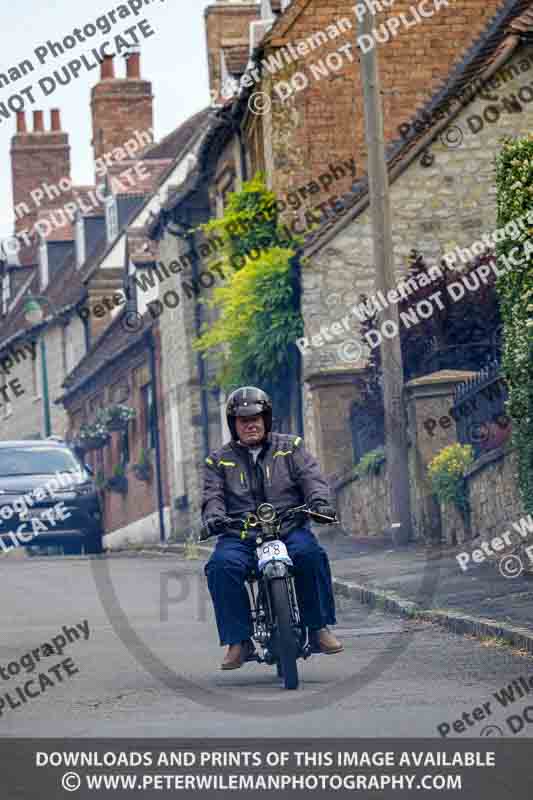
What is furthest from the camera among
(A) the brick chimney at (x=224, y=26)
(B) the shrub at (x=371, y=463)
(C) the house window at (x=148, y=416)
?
(C) the house window at (x=148, y=416)

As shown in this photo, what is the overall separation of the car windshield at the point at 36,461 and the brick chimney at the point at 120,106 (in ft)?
82.8

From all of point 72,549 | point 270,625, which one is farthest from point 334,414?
point 270,625

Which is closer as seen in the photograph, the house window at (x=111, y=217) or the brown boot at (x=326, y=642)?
the brown boot at (x=326, y=642)

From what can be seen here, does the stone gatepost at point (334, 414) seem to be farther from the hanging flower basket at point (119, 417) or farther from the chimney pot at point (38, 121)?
the chimney pot at point (38, 121)

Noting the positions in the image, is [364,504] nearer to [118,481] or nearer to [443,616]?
[443,616]

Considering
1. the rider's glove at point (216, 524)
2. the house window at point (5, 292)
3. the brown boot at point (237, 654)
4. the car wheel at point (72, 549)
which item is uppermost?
the house window at point (5, 292)

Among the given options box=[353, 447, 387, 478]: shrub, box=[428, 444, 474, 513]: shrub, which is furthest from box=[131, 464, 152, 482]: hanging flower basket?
box=[428, 444, 474, 513]: shrub

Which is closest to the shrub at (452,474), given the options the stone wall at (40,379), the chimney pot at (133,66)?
the chimney pot at (133,66)

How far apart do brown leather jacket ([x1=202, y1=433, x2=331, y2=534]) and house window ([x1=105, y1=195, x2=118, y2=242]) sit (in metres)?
40.3

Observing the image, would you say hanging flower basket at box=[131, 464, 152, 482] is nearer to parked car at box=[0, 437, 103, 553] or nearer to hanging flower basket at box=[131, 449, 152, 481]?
hanging flower basket at box=[131, 449, 152, 481]

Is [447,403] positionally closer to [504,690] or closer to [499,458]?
[499,458]

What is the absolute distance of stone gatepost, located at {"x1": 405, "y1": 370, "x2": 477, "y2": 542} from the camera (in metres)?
20.6

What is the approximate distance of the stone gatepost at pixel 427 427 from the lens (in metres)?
20.6
